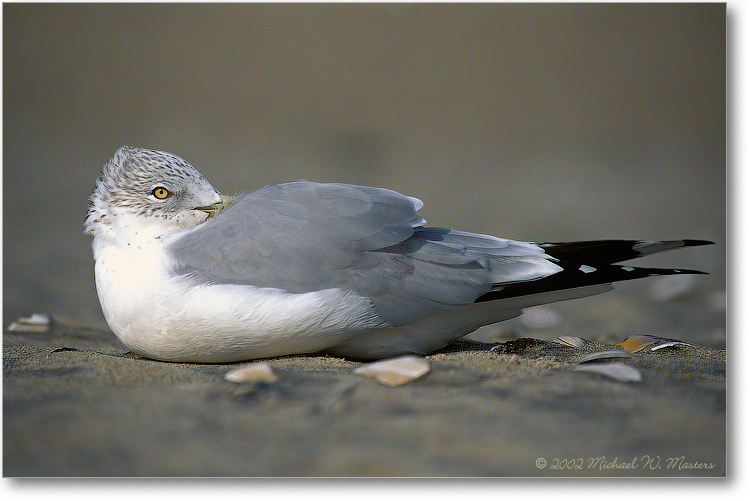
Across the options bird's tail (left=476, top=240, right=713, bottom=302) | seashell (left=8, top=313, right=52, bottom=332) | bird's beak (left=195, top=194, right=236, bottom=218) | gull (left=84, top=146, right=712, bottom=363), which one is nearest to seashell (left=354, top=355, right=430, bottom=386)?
gull (left=84, top=146, right=712, bottom=363)

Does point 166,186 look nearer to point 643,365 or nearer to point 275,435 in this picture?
point 275,435

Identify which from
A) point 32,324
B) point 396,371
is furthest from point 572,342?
point 32,324

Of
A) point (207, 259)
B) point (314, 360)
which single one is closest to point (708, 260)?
point (314, 360)

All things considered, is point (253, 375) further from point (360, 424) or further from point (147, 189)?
point (147, 189)

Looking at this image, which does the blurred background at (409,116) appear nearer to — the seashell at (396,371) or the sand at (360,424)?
the sand at (360,424)

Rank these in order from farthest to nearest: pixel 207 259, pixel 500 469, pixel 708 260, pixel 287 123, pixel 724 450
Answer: pixel 287 123 → pixel 708 260 → pixel 207 259 → pixel 724 450 → pixel 500 469

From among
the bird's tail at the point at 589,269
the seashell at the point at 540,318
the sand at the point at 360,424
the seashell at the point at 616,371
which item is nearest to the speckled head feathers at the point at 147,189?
the sand at the point at 360,424
